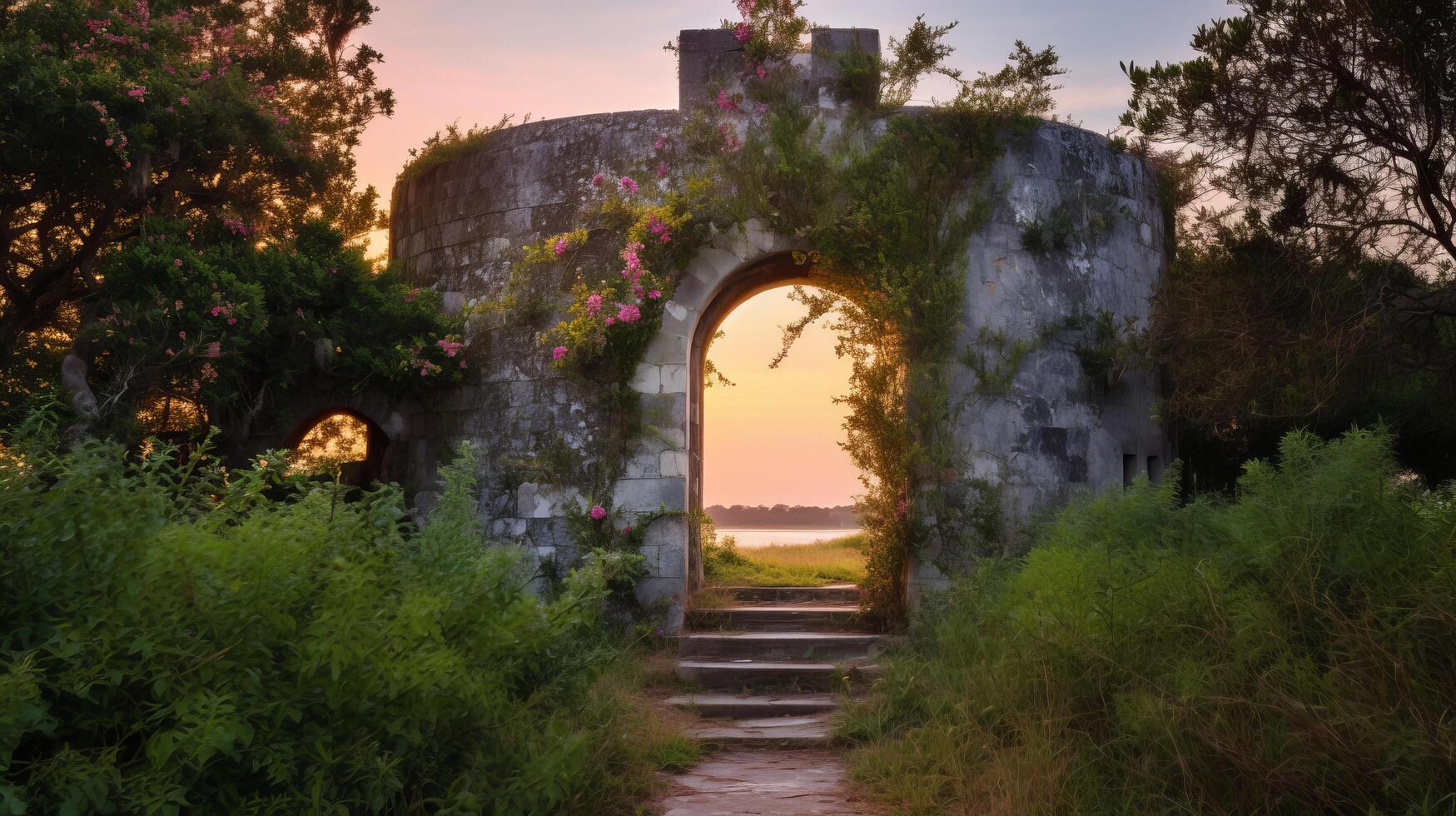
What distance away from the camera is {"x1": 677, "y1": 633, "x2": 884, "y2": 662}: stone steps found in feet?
23.6

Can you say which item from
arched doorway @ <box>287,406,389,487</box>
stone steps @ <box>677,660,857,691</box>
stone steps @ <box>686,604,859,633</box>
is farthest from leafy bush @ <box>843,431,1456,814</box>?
arched doorway @ <box>287,406,389,487</box>

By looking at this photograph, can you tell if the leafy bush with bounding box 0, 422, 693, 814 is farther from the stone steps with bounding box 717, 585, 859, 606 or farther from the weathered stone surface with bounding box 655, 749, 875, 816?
the stone steps with bounding box 717, 585, 859, 606

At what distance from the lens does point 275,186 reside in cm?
902

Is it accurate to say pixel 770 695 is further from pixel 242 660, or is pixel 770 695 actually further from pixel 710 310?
pixel 242 660

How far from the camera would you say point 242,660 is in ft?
8.96

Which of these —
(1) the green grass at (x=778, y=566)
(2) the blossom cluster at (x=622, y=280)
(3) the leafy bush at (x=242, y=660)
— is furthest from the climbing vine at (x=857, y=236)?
(3) the leafy bush at (x=242, y=660)

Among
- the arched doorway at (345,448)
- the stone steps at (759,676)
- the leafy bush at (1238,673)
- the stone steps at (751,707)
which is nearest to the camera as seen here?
the leafy bush at (1238,673)

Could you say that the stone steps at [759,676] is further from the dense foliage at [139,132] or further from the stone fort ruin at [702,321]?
the dense foliage at [139,132]

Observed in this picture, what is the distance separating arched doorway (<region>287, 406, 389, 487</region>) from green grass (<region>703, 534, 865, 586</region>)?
123 inches

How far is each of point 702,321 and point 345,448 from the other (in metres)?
7.10

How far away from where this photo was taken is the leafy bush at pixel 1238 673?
3135 millimetres

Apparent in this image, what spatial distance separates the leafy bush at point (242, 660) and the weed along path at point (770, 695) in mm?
1097

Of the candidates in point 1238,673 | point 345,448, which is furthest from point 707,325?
point 345,448

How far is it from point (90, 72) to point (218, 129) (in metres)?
0.88
